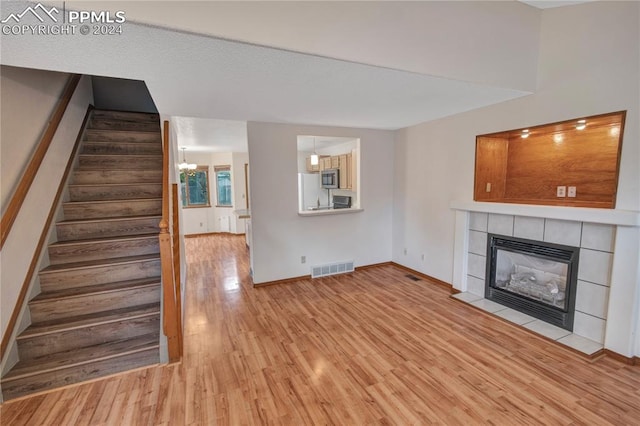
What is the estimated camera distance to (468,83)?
246 centimetres

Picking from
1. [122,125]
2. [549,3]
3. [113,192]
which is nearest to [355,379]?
[113,192]

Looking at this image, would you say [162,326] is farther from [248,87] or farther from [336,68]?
[336,68]

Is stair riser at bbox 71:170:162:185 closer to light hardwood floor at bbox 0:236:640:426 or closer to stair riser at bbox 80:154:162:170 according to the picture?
stair riser at bbox 80:154:162:170

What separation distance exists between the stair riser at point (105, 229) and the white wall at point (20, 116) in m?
0.76

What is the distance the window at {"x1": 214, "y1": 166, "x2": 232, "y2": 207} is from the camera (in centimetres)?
815

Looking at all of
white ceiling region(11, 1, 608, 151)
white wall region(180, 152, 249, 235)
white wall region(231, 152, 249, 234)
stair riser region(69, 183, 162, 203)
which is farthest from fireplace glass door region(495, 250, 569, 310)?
white wall region(180, 152, 249, 235)

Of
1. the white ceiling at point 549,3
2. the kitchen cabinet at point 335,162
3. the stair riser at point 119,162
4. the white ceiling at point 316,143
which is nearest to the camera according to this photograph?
the white ceiling at point 549,3

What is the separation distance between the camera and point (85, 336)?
234 cm

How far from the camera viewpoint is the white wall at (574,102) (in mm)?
2236

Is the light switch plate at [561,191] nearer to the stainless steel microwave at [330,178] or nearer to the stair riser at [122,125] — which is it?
the stainless steel microwave at [330,178]

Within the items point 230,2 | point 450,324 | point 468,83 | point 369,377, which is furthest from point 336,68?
point 450,324

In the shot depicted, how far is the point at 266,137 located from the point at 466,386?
3603mm

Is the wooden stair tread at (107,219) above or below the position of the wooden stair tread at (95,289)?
above

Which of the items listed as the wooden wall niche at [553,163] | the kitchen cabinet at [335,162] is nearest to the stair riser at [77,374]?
the wooden wall niche at [553,163]
